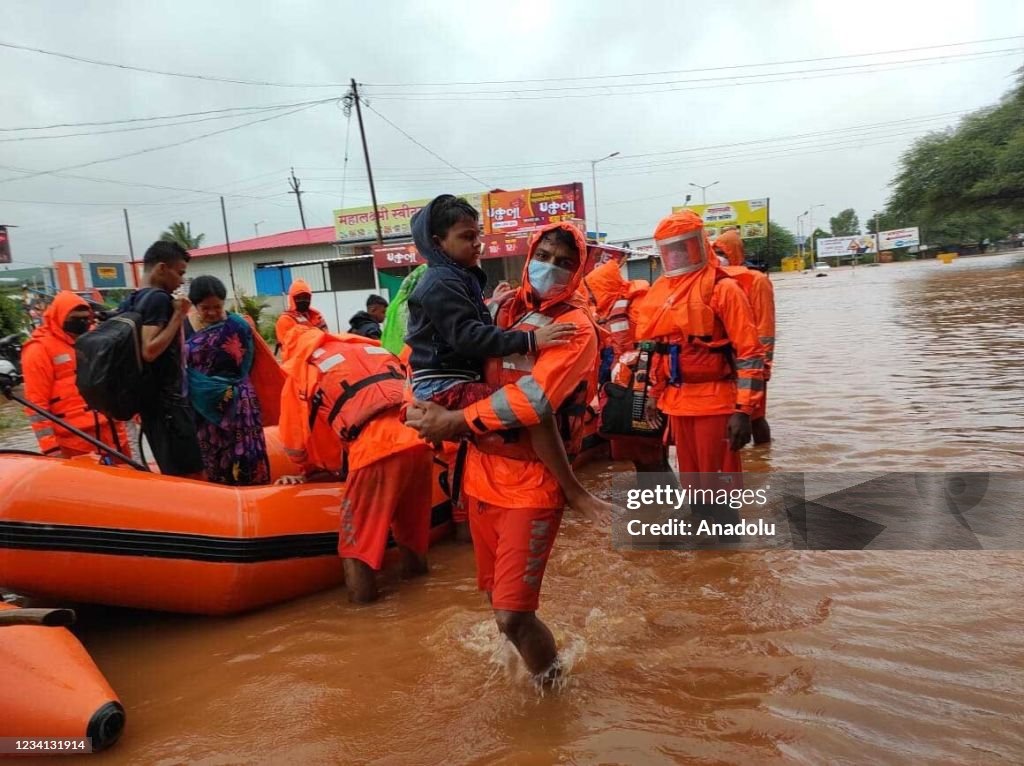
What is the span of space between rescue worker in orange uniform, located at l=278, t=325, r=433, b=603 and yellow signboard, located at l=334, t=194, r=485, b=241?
3069 centimetres

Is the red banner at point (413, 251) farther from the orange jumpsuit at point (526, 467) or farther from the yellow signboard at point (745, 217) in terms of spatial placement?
the yellow signboard at point (745, 217)

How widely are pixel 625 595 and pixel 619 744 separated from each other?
44.1 inches

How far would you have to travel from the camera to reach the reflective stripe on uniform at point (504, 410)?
206cm

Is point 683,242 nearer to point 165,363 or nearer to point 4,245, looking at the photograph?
point 165,363

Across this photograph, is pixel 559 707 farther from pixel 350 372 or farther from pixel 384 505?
pixel 350 372

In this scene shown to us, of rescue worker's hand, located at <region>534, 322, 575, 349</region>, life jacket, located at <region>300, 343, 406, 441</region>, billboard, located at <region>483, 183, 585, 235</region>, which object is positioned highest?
billboard, located at <region>483, 183, 585, 235</region>

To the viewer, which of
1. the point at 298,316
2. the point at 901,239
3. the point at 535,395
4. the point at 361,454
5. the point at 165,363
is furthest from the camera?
the point at 901,239

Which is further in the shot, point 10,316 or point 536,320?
point 10,316

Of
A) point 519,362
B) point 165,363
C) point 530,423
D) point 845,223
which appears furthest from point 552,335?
point 845,223

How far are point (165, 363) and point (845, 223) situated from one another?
124823 millimetres

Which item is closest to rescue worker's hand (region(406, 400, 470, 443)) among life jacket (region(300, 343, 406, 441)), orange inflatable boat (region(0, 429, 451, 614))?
life jacket (region(300, 343, 406, 441))

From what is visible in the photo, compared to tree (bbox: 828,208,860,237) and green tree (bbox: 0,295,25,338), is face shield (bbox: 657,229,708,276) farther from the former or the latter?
tree (bbox: 828,208,860,237)

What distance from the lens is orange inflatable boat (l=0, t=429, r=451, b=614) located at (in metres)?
2.98

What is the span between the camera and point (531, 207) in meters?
30.3
